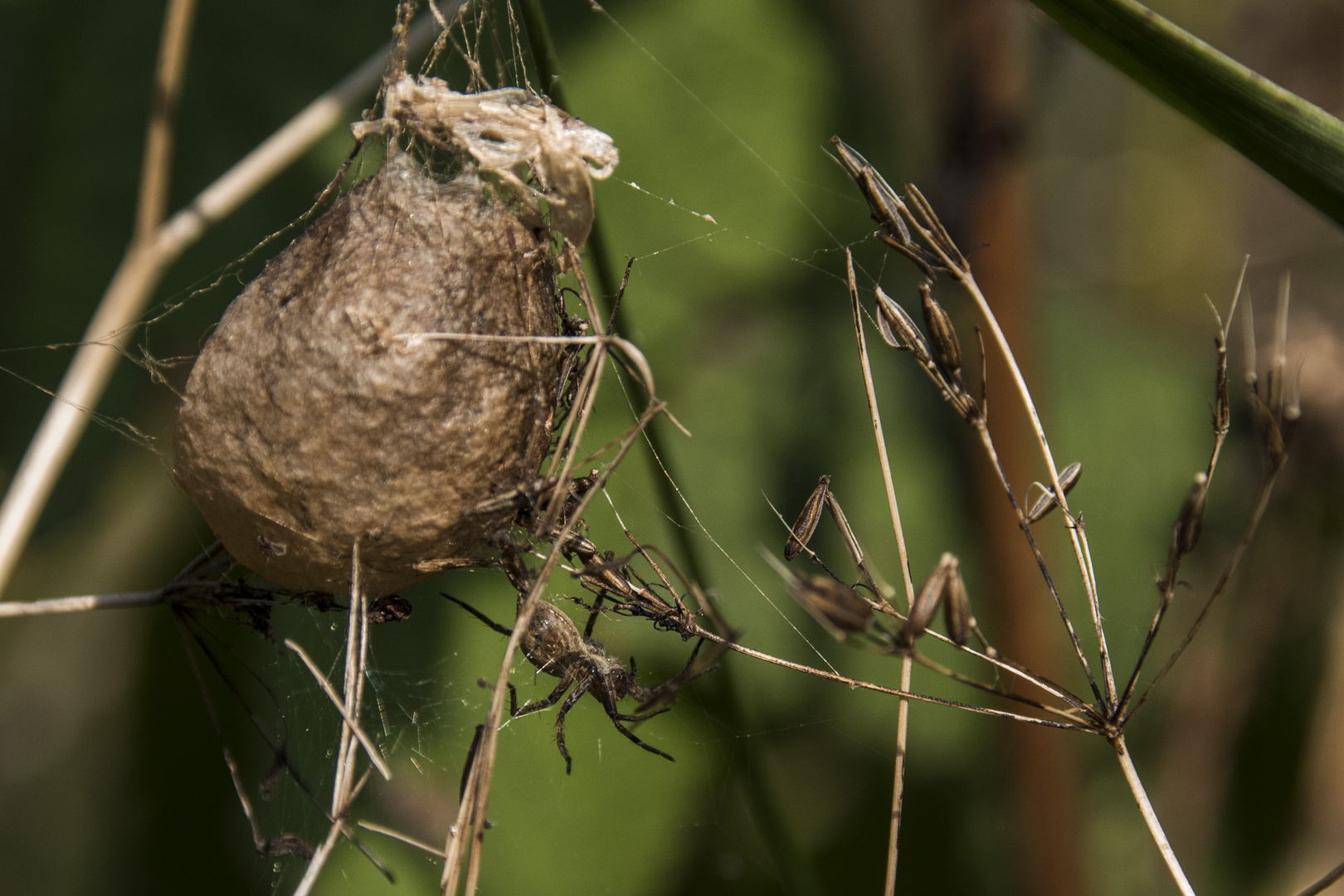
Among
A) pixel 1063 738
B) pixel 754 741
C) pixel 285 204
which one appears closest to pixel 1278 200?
pixel 1063 738

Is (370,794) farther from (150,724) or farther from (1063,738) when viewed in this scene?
(1063,738)

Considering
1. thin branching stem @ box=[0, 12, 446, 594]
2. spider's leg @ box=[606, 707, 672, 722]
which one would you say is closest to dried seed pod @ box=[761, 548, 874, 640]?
spider's leg @ box=[606, 707, 672, 722]

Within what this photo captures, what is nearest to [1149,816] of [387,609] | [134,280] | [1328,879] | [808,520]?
[1328,879]

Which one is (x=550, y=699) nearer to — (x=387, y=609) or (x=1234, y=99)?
(x=387, y=609)

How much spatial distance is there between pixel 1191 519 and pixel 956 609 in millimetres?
72

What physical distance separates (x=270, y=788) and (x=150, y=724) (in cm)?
46

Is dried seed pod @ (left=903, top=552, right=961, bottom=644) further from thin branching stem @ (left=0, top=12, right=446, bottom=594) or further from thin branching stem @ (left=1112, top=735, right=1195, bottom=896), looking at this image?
thin branching stem @ (left=0, top=12, right=446, bottom=594)

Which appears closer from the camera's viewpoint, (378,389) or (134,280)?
(378,389)

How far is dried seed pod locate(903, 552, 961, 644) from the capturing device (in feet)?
0.79

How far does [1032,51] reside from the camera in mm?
685

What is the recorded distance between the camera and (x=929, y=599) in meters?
0.25

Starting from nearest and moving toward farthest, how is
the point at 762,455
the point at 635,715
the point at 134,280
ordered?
the point at 635,715, the point at 134,280, the point at 762,455

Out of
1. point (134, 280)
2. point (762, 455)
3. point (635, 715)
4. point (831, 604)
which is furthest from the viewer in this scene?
point (762, 455)

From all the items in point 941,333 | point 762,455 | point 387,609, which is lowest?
point 762,455
